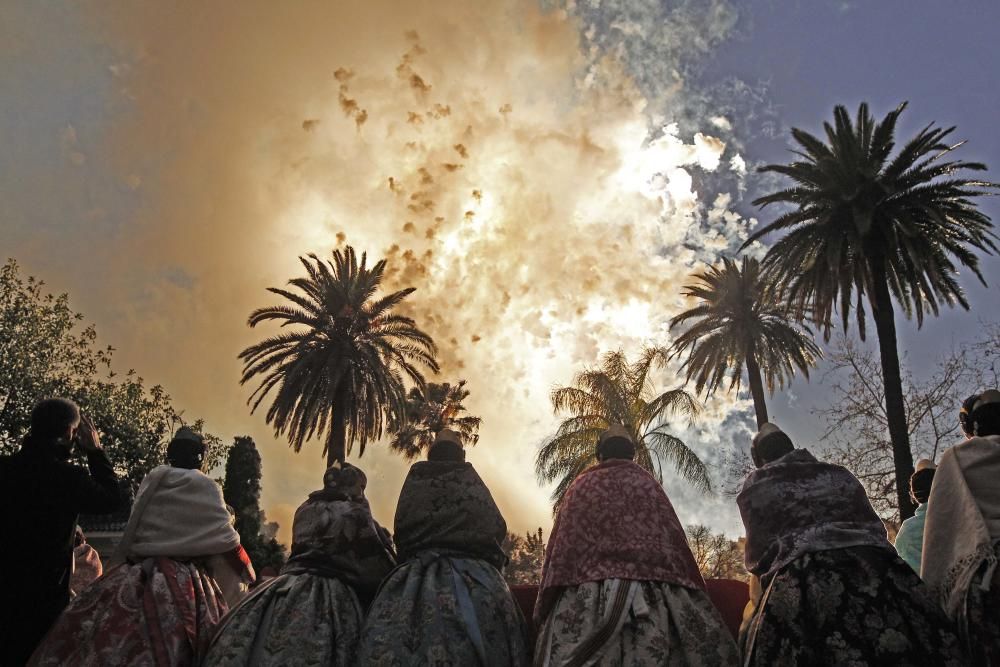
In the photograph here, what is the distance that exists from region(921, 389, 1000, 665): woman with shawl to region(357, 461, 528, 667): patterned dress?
2.58 meters

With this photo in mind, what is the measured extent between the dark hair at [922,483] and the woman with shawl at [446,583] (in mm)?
3596

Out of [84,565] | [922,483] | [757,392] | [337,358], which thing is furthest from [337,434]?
[922,483]

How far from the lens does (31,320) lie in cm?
3188

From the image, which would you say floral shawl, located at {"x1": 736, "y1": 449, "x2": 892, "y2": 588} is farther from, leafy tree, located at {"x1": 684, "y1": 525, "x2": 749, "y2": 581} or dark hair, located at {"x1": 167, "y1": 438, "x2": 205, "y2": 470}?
leafy tree, located at {"x1": 684, "y1": 525, "x2": 749, "y2": 581}

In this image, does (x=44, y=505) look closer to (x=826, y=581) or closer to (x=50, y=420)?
(x=50, y=420)

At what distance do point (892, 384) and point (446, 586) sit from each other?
54.0 ft

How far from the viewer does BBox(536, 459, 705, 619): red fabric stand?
466 cm

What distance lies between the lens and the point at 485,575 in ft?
16.2

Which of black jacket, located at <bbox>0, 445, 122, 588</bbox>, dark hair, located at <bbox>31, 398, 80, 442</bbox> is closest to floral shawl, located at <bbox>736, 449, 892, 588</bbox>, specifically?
black jacket, located at <bbox>0, 445, 122, 588</bbox>

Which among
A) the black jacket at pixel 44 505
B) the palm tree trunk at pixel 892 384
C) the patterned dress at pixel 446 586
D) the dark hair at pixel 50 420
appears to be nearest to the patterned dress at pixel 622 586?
the patterned dress at pixel 446 586

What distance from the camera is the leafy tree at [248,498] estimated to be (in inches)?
1032

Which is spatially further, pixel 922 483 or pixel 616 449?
pixel 922 483

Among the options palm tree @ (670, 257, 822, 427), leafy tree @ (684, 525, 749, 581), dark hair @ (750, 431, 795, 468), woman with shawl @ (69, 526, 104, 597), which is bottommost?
woman with shawl @ (69, 526, 104, 597)

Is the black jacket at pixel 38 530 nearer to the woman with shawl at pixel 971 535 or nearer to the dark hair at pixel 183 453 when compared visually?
the dark hair at pixel 183 453
